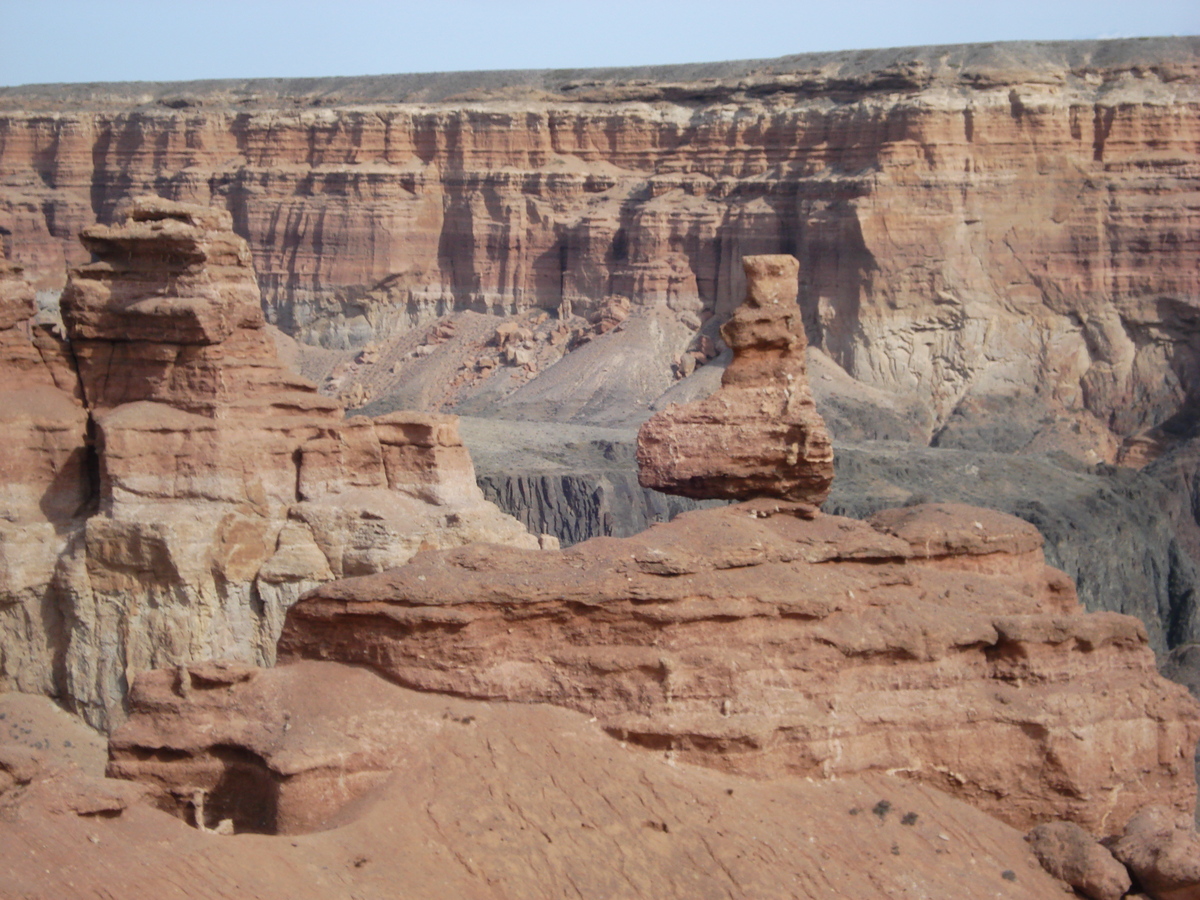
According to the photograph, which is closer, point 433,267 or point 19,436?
point 19,436

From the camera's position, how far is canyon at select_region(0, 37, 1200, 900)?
13.7 m

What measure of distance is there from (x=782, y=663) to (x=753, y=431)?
10.7 feet

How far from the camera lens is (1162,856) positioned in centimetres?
1395

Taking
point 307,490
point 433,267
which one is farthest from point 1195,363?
point 307,490

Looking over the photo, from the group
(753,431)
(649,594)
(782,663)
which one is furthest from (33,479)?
(782,663)

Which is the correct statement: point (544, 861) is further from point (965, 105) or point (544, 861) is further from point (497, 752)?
point (965, 105)

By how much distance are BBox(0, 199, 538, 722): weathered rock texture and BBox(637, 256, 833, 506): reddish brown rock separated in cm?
1031

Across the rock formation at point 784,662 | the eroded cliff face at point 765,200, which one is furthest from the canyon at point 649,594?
the eroded cliff face at point 765,200

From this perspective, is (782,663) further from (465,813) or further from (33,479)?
(33,479)

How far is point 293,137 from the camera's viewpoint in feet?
277

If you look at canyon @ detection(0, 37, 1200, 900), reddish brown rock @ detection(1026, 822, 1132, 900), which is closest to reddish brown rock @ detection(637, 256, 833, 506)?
canyon @ detection(0, 37, 1200, 900)

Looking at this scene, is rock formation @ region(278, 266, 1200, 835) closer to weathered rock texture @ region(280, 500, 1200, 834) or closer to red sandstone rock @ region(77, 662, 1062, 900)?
weathered rock texture @ region(280, 500, 1200, 834)

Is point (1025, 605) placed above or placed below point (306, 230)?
below

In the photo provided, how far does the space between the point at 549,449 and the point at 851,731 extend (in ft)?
153
